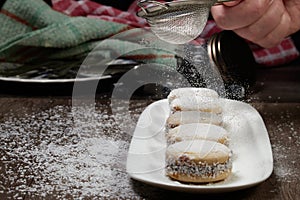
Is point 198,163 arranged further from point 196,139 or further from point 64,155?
point 64,155

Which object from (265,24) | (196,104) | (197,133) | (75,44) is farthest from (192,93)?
(75,44)

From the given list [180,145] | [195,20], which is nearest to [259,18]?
[195,20]

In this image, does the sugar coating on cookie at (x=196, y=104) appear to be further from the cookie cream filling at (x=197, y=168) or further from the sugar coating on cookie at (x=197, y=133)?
the cookie cream filling at (x=197, y=168)

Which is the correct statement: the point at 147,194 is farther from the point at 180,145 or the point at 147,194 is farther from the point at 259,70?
the point at 259,70

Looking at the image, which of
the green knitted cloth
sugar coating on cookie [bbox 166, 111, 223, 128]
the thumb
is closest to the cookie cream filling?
sugar coating on cookie [bbox 166, 111, 223, 128]

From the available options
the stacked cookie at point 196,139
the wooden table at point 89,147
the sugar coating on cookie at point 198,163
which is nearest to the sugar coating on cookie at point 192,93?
the stacked cookie at point 196,139

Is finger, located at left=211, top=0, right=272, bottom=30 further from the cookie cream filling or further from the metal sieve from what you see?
the cookie cream filling
